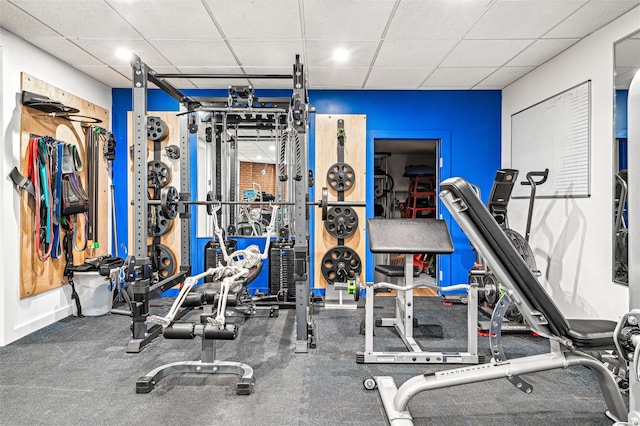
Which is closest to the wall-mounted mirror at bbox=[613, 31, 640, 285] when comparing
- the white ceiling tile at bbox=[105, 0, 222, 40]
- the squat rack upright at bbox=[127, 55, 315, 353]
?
the squat rack upright at bbox=[127, 55, 315, 353]

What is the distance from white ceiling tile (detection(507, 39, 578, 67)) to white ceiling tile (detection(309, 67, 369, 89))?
1.57 m

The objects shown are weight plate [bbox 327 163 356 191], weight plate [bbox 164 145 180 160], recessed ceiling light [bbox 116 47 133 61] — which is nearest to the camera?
recessed ceiling light [bbox 116 47 133 61]

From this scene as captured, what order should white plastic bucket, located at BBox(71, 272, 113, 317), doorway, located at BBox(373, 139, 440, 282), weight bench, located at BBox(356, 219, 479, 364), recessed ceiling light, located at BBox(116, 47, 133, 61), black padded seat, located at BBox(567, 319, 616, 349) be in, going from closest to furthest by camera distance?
black padded seat, located at BBox(567, 319, 616, 349) < weight bench, located at BBox(356, 219, 479, 364) < recessed ceiling light, located at BBox(116, 47, 133, 61) < white plastic bucket, located at BBox(71, 272, 113, 317) < doorway, located at BBox(373, 139, 440, 282)

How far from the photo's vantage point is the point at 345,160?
4.54m

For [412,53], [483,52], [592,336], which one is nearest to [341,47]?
[412,53]

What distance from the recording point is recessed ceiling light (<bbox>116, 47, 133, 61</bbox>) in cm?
343

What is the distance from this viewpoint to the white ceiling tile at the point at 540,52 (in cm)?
323

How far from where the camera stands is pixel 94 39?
3191 millimetres

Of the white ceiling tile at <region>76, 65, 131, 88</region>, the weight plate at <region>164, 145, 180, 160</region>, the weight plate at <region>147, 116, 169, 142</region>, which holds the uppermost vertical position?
the white ceiling tile at <region>76, 65, 131, 88</region>

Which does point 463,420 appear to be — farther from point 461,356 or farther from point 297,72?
point 297,72

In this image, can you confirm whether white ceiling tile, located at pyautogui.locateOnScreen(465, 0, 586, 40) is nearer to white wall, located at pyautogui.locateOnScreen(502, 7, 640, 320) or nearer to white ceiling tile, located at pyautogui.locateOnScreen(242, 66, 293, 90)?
white wall, located at pyautogui.locateOnScreen(502, 7, 640, 320)

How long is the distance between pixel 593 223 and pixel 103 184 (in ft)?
17.0

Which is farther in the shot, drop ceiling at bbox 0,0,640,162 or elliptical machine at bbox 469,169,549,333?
elliptical machine at bbox 469,169,549,333

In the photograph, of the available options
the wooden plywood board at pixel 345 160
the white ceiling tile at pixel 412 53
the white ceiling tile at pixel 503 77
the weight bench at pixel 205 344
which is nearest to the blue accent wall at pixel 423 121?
the wooden plywood board at pixel 345 160
